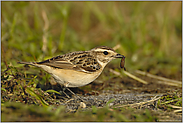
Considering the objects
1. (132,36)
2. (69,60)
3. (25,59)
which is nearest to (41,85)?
(69,60)

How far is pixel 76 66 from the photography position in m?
7.52

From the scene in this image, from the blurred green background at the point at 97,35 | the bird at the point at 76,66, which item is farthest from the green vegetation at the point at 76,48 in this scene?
the bird at the point at 76,66

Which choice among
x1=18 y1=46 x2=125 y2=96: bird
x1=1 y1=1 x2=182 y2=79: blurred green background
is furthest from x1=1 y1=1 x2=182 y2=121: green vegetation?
x1=18 y1=46 x2=125 y2=96: bird

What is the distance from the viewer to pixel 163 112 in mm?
6566

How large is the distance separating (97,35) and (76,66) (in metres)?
6.93

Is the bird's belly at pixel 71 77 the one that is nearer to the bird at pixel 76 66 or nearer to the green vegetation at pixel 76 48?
the bird at pixel 76 66

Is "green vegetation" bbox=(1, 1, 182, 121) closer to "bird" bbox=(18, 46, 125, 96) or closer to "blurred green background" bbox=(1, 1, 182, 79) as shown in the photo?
→ "blurred green background" bbox=(1, 1, 182, 79)

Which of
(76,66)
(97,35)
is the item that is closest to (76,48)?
(97,35)

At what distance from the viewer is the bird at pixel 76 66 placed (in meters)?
7.23

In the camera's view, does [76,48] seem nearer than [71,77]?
No

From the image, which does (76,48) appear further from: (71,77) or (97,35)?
(71,77)

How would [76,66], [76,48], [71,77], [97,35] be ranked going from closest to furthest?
1. [71,77]
2. [76,66]
3. [76,48]
4. [97,35]

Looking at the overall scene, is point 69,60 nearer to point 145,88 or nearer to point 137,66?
point 145,88

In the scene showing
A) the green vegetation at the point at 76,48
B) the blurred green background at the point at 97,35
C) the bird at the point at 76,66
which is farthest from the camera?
the blurred green background at the point at 97,35
